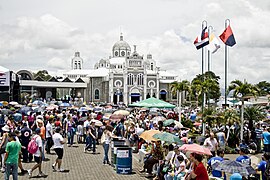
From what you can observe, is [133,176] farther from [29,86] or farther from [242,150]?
[29,86]

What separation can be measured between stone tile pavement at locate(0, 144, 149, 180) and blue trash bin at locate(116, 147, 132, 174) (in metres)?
0.22

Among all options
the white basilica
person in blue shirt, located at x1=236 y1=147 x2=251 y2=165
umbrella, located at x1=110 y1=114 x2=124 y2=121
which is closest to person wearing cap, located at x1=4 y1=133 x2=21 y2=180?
person in blue shirt, located at x1=236 y1=147 x2=251 y2=165

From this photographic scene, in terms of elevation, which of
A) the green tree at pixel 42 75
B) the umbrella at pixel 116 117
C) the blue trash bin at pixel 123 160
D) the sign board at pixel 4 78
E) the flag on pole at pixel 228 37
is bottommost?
the blue trash bin at pixel 123 160

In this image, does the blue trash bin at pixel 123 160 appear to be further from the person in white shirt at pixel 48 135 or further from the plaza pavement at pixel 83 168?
the person in white shirt at pixel 48 135

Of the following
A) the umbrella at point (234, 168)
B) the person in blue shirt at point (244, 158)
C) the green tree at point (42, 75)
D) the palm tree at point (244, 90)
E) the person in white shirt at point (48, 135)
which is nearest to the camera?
the umbrella at point (234, 168)

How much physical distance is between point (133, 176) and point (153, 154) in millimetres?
1145

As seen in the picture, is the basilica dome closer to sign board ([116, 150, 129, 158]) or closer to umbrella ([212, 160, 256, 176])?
sign board ([116, 150, 129, 158])

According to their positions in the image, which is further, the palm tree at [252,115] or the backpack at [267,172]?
the palm tree at [252,115]

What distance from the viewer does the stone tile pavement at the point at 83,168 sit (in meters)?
12.3

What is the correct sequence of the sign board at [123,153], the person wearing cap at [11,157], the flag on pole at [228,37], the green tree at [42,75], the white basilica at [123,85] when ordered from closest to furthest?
the person wearing cap at [11,157] → the sign board at [123,153] → the flag on pole at [228,37] → the white basilica at [123,85] → the green tree at [42,75]

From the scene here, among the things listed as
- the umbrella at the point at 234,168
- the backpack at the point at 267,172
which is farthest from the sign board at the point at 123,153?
the backpack at the point at 267,172

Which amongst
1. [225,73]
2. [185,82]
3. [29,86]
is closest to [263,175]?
[225,73]

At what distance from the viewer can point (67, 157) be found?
16219 mm

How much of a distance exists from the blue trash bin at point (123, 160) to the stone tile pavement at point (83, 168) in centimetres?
22
